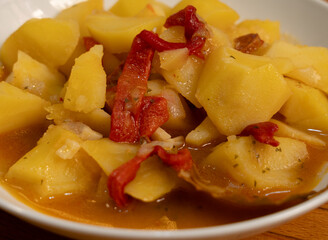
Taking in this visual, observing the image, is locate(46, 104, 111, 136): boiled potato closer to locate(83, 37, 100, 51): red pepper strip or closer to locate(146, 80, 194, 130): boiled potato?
locate(146, 80, 194, 130): boiled potato

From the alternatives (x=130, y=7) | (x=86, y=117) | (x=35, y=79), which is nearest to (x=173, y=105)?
(x=86, y=117)

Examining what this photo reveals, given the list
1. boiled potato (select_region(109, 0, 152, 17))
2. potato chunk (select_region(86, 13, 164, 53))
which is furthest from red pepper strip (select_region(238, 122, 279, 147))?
boiled potato (select_region(109, 0, 152, 17))

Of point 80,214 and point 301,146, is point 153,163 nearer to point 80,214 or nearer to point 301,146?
point 80,214

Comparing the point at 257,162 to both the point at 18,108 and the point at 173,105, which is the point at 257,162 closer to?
the point at 173,105

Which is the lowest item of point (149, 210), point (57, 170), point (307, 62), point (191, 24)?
point (149, 210)

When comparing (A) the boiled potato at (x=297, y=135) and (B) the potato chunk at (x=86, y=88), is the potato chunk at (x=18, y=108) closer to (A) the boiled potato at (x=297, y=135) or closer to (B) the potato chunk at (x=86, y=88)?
(B) the potato chunk at (x=86, y=88)
